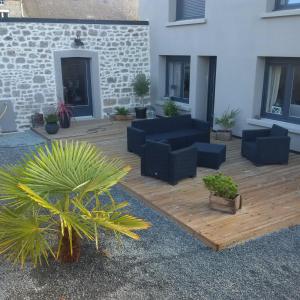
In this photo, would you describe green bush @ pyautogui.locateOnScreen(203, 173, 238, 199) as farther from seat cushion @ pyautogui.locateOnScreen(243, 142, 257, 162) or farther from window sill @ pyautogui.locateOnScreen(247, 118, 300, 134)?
window sill @ pyautogui.locateOnScreen(247, 118, 300, 134)

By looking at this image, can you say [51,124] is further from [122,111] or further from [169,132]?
[169,132]

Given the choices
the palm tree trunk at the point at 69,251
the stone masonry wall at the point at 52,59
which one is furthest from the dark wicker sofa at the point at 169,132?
the stone masonry wall at the point at 52,59

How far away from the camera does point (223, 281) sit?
3.64 meters

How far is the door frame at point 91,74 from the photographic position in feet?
35.0

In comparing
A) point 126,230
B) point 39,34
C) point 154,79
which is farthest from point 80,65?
point 126,230

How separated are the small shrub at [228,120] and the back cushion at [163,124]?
3.35ft

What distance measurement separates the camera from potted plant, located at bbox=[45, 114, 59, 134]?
32.3 feet

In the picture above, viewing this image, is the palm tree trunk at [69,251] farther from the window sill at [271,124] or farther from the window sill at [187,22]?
the window sill at [187,22]

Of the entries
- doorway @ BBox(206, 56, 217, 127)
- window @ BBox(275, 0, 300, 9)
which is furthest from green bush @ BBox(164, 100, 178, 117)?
window @ BBox(275, 0, 300, 9)

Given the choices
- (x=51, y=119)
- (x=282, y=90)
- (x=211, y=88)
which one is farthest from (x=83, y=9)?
(x=282, y=90)

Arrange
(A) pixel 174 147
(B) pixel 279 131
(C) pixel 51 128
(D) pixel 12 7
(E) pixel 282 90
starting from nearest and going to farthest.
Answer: (B) pixel 279 131
(A) pixel 174 147
(E) pixel 282 90
(C) pixel 51 128
(D) pixel 12 7

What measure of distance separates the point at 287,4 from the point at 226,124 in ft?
10.3

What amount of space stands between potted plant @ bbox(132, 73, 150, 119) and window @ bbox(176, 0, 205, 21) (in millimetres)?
2272

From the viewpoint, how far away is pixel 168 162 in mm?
5984
